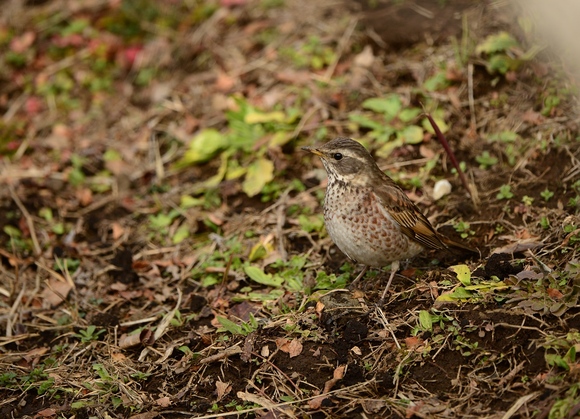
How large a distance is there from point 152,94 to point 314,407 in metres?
5.74

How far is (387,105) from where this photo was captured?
7.32 meters

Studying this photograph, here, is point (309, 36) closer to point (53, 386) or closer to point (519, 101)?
point (519, 101)

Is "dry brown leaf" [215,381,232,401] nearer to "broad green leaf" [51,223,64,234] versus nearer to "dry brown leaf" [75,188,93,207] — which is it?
"broad green leaf" [51,223,64,234]

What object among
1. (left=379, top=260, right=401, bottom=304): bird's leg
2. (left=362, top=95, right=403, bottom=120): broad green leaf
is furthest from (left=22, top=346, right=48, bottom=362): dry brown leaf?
(left=362, top=95, right=403, bottom=120): broad green leaf

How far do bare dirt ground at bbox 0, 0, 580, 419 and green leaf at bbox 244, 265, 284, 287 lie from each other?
0.06ft

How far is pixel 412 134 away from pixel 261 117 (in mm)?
1656

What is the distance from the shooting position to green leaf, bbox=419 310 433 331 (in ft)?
15.8

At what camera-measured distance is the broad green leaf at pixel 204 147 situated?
25.2ft

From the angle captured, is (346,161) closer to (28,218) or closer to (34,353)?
(34,353)

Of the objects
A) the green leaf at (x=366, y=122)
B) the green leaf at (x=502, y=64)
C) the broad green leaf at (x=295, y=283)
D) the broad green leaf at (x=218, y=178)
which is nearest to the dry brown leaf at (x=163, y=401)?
the broad green leaf at (x=295, y=283)

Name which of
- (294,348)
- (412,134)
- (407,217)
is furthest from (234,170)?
(294,348)

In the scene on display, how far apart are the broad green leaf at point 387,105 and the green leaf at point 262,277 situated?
235 centimetres

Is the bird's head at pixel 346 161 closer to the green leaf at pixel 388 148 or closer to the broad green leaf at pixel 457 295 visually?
the broad green leaf at pixel 457 295

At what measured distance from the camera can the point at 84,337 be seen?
559 centimetres
